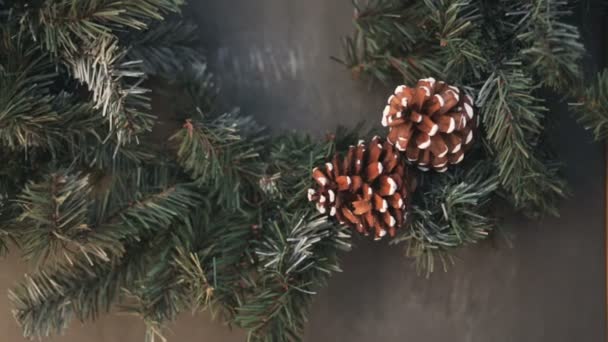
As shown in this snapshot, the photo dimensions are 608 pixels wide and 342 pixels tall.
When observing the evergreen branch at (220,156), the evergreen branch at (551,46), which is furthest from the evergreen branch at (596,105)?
the evergreen branch at (220,156)

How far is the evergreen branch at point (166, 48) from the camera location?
599 millimetres

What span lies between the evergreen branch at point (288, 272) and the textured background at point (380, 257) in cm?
7

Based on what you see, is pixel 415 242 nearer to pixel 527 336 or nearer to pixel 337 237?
pixel 337 237

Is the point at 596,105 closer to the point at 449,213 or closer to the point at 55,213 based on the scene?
the point at 449,213

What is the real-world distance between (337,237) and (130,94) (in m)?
0.20

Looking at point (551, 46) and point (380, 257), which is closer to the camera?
point (551, 46)

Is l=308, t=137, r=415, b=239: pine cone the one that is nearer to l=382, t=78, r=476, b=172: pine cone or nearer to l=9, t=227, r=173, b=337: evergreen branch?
A: l=382, t=78, r=476, b=172: pine cone

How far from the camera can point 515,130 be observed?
566 millimetres

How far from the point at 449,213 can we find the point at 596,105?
5.6 inches

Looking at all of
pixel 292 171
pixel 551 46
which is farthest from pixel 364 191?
pixel 551 46

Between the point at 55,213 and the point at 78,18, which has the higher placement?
the point at 78,18

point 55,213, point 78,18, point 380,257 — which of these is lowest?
point 380,257

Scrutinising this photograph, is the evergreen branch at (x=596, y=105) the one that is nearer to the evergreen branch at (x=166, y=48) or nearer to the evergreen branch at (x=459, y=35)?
the evergreen branch at (x=459, y=35)

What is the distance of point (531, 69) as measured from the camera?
22.7 inches
